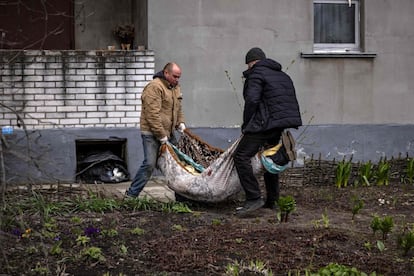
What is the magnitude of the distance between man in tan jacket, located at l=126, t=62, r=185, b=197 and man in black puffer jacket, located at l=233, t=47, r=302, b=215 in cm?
90

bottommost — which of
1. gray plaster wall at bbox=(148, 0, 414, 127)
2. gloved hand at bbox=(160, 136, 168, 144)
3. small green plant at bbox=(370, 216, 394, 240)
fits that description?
small green plant at bbox=(370, 216, 394, 240)

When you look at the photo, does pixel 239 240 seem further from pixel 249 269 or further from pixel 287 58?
pixel 287 58

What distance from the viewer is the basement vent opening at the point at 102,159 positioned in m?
10.2

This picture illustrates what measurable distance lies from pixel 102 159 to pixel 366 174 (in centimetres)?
355

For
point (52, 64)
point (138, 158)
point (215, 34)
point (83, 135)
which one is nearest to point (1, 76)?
point (52, 64)

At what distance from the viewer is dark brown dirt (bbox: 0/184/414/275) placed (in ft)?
18.6

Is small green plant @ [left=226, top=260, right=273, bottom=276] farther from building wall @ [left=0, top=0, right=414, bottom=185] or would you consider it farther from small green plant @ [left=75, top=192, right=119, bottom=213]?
building wall @ [left=0, top=0, right=414, bottom=185]

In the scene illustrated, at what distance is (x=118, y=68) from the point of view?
33.8 ft

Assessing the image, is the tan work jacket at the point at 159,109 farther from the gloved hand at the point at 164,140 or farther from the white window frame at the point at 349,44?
the white window frame at the point at 349,44

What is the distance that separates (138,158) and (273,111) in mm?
3362

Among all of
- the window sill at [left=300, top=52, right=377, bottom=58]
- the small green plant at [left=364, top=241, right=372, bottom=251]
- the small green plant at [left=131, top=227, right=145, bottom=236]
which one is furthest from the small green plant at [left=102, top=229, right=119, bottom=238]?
the window sill at [left=300, top=52, right=377, bottom=58]

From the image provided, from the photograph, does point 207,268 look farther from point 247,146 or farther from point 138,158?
point 138,158

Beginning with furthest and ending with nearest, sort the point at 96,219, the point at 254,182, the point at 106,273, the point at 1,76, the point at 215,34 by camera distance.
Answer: the point at 215,34
the point at 1,76
the point at 254,182
the point at 96,219
the point at 106,273

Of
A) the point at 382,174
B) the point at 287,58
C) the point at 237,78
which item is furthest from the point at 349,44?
the point at 382,174
